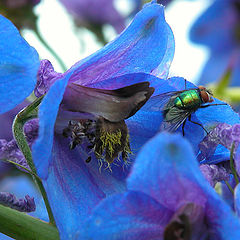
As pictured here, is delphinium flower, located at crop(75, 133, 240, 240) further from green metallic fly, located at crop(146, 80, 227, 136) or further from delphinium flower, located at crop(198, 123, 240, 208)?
green metallic fly, located at crop(146, 80, 227, 136)

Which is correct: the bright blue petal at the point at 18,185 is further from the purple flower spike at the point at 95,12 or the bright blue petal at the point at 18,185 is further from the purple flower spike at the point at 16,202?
the purple flower spike at the point at 16,202

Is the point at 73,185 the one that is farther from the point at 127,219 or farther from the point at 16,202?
the point at 127,219

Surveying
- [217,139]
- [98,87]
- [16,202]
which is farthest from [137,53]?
[16,202]

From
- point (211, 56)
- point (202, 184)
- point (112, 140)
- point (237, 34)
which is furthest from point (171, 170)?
point (237, 34)

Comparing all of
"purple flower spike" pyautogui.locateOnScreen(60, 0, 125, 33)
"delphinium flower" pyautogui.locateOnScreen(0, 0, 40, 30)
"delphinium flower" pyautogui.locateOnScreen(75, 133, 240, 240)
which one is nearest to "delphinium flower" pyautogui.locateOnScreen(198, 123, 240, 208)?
"delphinium flower" pyautogui.locateOnScreen(75, 133, 240, 240)

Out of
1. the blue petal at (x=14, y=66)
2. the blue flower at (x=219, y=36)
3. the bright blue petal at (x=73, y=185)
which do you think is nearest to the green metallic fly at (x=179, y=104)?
the bright blue petal at (x=73, y=185)

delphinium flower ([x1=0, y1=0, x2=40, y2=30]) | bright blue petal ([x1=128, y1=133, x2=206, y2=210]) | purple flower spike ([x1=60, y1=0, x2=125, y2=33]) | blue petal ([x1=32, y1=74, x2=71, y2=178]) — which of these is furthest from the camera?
purple flower spike ([x1=60, y1=0, x2=125, y2=33])

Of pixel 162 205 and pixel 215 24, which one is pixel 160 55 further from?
pixel 215 24
